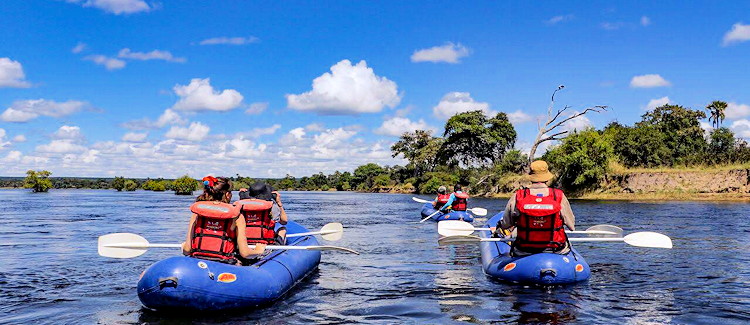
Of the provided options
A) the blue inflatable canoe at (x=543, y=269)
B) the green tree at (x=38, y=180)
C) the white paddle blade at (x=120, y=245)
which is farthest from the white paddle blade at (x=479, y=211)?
the green tree at (x=38, y=180)

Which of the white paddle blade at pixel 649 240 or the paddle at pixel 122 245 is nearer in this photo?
the paddle at pixel 122 245

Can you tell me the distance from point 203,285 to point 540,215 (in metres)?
4.33

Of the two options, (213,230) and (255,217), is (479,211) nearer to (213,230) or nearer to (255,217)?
(255,217)

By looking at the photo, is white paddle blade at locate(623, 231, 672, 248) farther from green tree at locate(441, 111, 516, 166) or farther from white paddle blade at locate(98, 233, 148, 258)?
green tree at locate(441, 111, 516, 166)

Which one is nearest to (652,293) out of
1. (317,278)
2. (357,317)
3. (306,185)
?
(357,317)

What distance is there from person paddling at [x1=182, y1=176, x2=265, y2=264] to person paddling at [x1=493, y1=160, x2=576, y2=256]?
3643mm

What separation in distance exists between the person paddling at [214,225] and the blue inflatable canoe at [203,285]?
9.1 inches

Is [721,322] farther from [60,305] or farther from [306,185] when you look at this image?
[306,185]

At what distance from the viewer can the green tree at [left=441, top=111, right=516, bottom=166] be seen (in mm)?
57812

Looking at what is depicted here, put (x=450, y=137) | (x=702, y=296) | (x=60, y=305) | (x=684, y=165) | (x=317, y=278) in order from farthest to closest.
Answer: (x=450, y=137) < (x=684, y=165) < (x=317, y=278) < (x=702, y=296) < (x=60, y=305)

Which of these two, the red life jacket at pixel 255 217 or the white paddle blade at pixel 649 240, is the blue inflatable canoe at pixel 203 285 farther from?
the white paddle blade at pixel 649 240

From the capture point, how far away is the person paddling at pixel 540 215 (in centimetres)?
761

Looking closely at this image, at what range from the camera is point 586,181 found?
42.6 m

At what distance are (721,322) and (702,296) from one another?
1.45 metres
